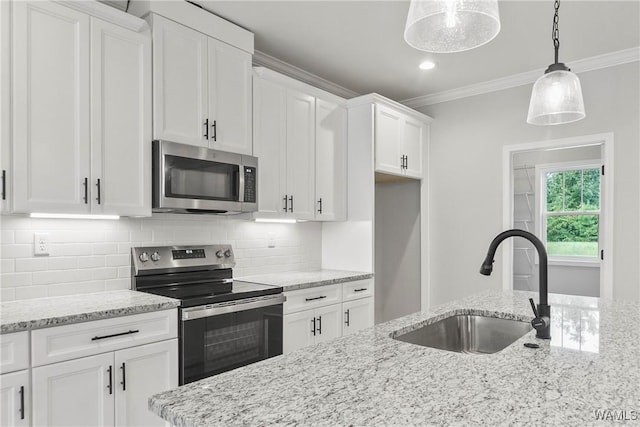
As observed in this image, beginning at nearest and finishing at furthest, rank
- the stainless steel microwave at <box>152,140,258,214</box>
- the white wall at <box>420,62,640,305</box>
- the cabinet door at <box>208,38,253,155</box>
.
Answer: the stainless steel microwave at <box>152,140,258,214</box>
the cabinet door at <box>208,38,253,155</box>
the white wall at <box>420,62,640,305</box>

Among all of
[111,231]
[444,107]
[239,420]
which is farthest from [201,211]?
[444,107]

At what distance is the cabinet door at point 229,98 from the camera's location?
9.15 feet

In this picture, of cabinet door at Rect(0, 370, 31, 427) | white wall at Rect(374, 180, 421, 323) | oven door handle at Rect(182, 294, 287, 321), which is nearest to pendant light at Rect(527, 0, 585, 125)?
oven door handle at Rect(182, 294, 287, 321)

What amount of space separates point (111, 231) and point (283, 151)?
51.9 inches

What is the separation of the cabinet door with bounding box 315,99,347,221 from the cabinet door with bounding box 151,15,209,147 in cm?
111

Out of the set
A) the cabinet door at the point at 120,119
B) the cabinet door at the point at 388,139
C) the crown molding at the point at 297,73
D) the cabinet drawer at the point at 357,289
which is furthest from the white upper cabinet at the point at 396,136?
the cabinet door at the point at 120,119

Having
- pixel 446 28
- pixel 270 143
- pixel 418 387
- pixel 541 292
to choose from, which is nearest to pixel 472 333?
pixel 541 292

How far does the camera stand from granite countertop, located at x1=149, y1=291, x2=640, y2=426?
858 mm

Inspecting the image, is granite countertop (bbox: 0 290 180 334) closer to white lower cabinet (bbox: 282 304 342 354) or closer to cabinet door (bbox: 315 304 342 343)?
white lower cabinet (bbox: 282 304 342 354)

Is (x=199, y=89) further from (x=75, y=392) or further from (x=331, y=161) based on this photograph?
(x=75, y=392)

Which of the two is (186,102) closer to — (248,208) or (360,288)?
(248,208)

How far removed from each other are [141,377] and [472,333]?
1.57 meters

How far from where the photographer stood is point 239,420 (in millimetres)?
837

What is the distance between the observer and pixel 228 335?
97.5 inches
